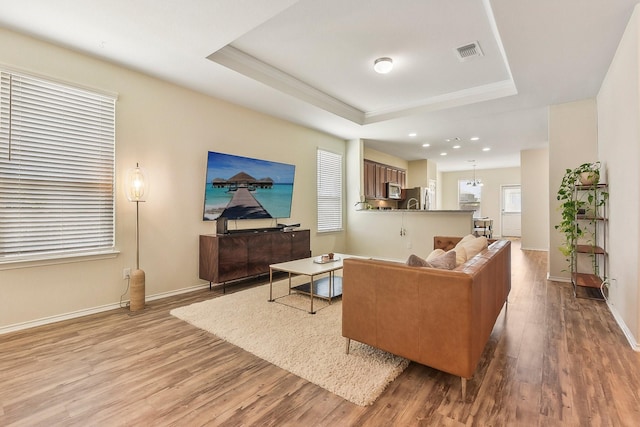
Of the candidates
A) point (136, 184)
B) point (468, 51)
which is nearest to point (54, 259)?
point (136, 184)

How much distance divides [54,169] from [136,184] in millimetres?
693

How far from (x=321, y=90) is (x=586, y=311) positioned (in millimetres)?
4194

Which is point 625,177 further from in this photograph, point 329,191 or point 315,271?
point 329,191

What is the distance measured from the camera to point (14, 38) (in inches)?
110

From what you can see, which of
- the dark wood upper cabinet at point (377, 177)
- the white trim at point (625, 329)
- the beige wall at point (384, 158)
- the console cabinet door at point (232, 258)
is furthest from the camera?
the beige wall at point (384, 158)

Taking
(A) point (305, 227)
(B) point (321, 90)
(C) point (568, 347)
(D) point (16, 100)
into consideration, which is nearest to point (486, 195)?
(A) point (305, 227)

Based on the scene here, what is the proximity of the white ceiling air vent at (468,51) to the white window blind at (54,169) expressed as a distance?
3.78 metres

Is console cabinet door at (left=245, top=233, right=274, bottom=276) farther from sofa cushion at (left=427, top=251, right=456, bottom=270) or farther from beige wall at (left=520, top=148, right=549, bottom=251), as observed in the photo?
beige wall at (left=520, top=148, right=549, bottom=251)

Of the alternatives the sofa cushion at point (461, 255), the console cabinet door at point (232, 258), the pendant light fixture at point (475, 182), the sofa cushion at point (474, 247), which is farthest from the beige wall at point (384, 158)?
the sofa cushion at point (461, 255)

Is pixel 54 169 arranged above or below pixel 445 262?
above

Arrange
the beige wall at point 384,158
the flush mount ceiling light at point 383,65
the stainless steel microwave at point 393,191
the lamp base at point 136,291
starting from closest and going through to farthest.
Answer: the lamp base at point 136,291, the flush mount ceiling light at point 383,65, the beige wall at point 384,158, the stainless steel microwave at point 393,191

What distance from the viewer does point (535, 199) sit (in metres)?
8.00

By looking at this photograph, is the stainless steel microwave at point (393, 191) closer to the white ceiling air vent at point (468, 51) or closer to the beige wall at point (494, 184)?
the beige wall at point (494, 184)

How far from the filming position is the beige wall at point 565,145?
4316 millimetres
